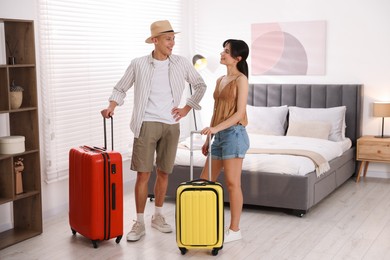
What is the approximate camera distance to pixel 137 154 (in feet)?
14.2

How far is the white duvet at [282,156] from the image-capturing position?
5.03 metres

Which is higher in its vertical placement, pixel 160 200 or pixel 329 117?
pixel 329 117

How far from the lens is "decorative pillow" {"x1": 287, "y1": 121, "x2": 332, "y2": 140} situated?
6.20m

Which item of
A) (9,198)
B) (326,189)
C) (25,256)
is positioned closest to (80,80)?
(9,198)

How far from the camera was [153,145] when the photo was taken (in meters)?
4.35

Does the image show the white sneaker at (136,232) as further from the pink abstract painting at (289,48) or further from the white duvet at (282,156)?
the pink abstract painting at (289,48)

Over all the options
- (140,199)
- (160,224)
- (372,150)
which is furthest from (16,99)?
(372,150)

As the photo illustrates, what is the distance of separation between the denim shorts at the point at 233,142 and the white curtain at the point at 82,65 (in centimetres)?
163

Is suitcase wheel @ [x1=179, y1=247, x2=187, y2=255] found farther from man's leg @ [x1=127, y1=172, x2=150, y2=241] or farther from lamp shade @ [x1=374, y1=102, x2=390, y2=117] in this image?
lamp shade @ [x1=374, y1=102, x2=390, y2=117]

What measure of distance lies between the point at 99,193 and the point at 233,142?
3.20 ft

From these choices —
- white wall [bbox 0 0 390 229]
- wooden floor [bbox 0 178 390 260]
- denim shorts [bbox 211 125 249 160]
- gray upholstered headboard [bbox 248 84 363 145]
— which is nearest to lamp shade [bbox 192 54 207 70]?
white wall [bbox 0 0 390 229]

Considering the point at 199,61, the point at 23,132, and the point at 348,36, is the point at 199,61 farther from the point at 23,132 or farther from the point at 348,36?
the point at 23,132

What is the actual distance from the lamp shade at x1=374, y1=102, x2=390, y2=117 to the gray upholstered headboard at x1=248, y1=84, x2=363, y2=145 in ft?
0.89

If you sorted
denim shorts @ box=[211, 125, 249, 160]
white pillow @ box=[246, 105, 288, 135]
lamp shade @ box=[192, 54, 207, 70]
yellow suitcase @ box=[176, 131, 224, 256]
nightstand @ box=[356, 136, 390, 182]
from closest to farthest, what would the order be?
yellow suitcase @ box=[176, 131, 224, 256]
denim shorts @ box=[211, 125, 249, 160]
nightstand @ box=[356, 136, 390, 182]
white pillow @ box=[246, 105, 288, 135]
lamp shade @ box=[192, 54, 207, 70]
